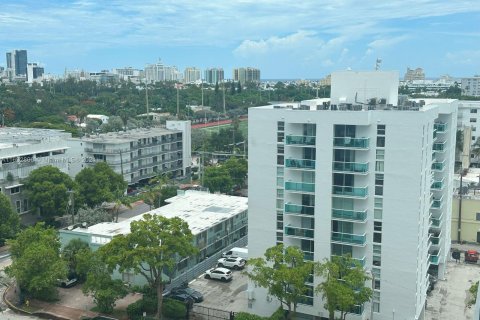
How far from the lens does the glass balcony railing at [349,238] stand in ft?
62.7

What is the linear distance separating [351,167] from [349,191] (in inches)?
34.9

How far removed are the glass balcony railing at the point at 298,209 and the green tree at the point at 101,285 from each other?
729 centimetres

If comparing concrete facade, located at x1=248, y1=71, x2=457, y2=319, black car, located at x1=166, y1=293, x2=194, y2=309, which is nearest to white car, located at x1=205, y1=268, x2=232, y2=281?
black car, located at x1=166, y1=293, x2=194, y2=309

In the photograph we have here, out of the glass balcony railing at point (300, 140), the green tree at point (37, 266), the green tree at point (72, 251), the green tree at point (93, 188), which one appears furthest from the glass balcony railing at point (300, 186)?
the green tree at point (93, 188)

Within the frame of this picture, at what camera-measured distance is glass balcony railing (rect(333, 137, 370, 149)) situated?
733 inches

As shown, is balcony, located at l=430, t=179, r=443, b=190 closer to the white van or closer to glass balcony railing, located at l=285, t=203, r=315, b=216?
glass balcony railing, located at l=285, t=203, r=315, b=216

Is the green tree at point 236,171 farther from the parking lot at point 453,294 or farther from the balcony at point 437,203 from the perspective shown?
the balcony at point 437,203

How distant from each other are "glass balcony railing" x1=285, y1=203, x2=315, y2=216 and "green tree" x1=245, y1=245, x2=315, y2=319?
1.57m

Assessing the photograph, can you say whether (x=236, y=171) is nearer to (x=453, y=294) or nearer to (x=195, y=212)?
(x=195, y=212)

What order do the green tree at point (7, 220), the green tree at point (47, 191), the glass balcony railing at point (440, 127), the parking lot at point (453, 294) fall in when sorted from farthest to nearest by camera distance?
the green tree at point (47, 191)
the green tree at point (7, 220)
the glass balcony railing at point (440, 127)
the parking lot at point (453, 294)

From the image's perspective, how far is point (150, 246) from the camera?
19.3 metres

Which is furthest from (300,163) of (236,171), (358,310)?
(236,171)

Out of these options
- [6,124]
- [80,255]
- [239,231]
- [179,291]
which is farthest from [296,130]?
[6,124]

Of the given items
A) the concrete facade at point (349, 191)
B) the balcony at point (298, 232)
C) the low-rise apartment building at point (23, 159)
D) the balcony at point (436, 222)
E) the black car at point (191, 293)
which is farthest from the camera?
the low-rise apartment building at point (23, 159)
